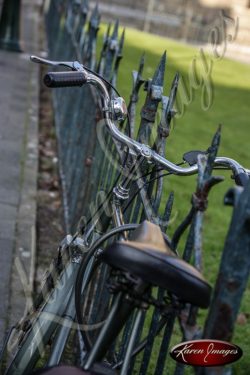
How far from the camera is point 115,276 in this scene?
2.02 meters

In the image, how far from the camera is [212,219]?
627 cm

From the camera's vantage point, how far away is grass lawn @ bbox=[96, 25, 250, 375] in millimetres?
5566

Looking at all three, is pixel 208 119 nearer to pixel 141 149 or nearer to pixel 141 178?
pixel 141 178

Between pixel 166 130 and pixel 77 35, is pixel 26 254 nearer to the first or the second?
pixel 166 130

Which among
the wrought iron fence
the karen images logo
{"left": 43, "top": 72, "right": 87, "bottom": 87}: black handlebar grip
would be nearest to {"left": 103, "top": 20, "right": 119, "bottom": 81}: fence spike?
the wrought iron fence

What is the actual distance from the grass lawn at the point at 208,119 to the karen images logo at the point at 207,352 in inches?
70.3

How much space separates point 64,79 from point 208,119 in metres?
7.61

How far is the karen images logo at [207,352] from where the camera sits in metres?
2.01

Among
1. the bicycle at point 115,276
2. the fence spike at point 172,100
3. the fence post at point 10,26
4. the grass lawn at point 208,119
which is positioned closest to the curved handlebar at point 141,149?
the bicycle at point 115,276

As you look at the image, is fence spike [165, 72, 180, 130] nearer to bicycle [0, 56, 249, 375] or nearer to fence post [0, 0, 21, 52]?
bicycle [0, 56, 249, 375]

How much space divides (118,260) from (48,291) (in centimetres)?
105

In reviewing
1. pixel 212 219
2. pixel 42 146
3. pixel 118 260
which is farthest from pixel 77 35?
pixel 118 260

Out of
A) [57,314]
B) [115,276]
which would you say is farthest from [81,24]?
[115,276]

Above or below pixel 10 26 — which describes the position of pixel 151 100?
above
